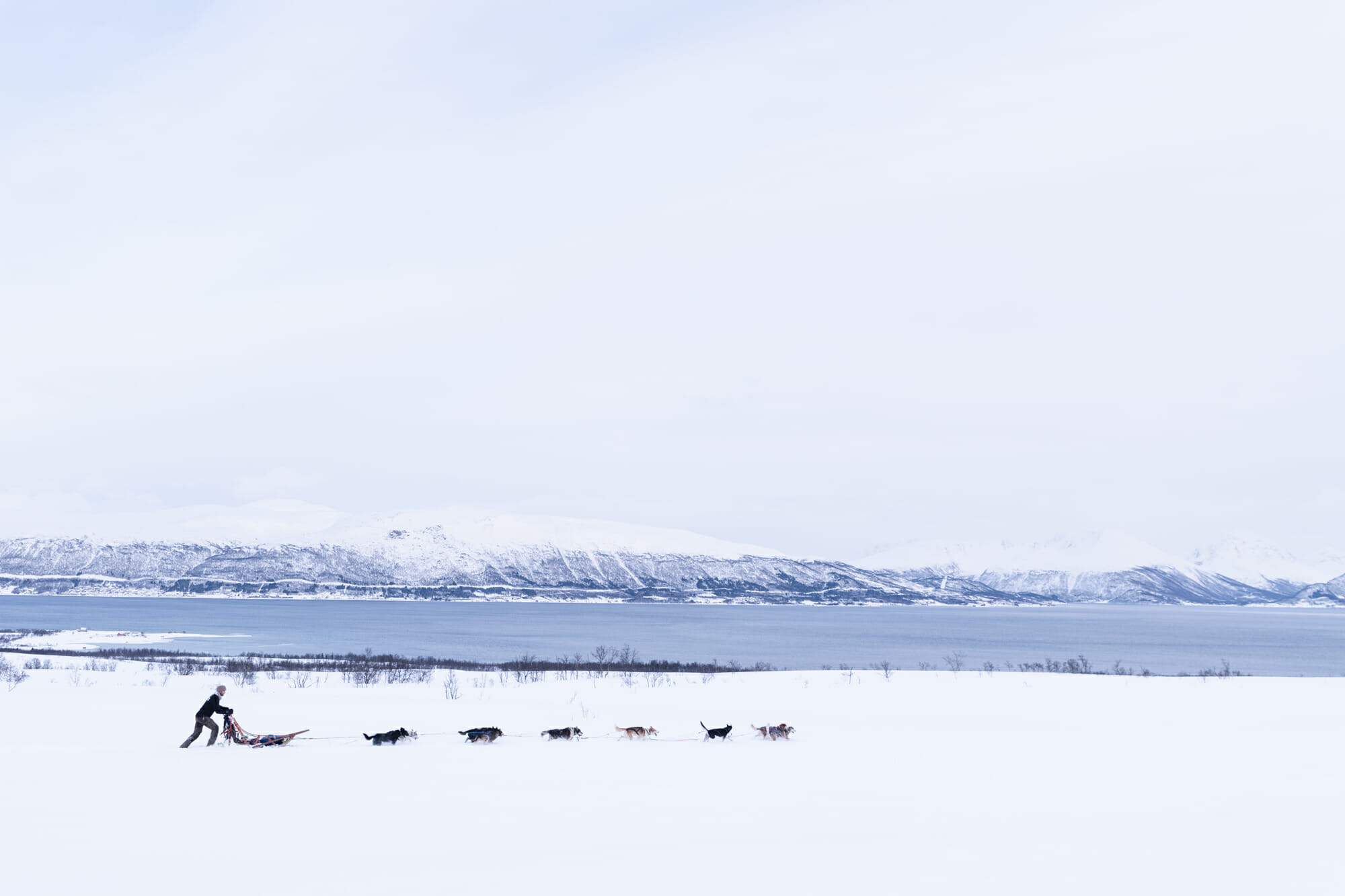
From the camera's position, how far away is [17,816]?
10.4 meters

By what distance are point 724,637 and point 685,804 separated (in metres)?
97.7

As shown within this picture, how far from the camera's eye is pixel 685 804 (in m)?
11.4

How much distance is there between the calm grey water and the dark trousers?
156 feet

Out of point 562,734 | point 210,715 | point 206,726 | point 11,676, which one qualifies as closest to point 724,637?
point 11,676

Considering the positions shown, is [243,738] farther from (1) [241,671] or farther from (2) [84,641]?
(2) [84,641]

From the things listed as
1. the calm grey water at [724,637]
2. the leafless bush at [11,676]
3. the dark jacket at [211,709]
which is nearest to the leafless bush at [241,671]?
the leafless bush at [11,676]

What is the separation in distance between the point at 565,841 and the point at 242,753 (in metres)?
7.89

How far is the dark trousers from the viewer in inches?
598

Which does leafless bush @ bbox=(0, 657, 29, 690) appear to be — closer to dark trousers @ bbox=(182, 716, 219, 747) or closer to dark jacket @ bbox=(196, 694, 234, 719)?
dark trousers @ bbox=(182, 716, 219, 747)

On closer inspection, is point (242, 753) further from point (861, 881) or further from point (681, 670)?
point (681, 670)

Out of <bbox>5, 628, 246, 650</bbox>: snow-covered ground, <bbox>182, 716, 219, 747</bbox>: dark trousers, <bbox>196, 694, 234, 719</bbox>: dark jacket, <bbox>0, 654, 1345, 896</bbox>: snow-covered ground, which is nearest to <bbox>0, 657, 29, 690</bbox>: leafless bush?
<bbox>0, 654, 1345, 896</bbox>: snow-covered ground

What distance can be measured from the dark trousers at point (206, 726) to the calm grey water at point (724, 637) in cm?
4762

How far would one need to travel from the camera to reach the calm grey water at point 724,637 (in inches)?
2862

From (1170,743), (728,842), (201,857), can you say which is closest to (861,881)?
(728,842)
